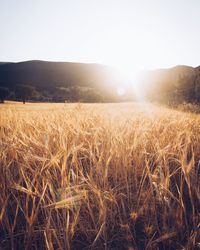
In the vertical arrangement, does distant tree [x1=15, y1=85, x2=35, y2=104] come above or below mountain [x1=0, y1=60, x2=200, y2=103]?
below

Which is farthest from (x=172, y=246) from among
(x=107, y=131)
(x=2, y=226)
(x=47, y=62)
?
(x=47, y=62)

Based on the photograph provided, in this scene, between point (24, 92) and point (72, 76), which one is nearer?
point (24, 92)

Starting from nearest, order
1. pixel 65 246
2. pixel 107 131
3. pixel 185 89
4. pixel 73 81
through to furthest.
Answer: pixel 65 246 → pixel 107 131 → pixel 185 89 → pixel 73 81

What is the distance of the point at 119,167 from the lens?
106cm

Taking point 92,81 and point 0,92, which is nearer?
point 0,92

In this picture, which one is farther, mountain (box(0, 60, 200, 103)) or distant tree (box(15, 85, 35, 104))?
mountain (box(0, 60, 200, 103))

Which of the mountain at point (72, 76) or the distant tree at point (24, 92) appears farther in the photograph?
the mountain at point (72, 76)

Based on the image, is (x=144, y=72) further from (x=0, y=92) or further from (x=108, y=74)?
(x=0, y=92)

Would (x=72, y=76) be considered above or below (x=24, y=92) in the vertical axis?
above

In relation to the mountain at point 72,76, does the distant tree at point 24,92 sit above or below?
below

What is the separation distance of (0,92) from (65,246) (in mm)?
20483

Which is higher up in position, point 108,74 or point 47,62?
point 47,62

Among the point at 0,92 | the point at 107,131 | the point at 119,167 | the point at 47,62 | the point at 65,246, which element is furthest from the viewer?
the point at 47,62

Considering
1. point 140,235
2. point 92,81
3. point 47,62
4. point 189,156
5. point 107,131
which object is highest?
point 47,62
